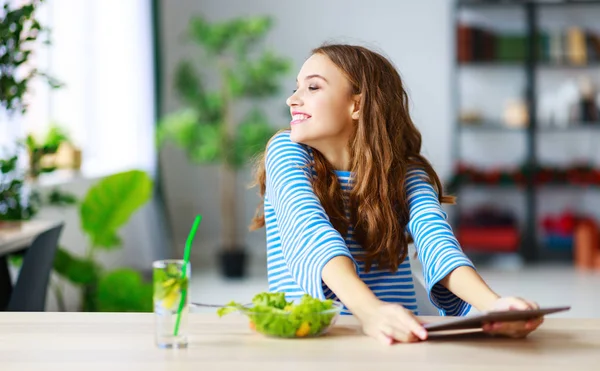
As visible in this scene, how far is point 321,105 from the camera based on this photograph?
1818 millimetres

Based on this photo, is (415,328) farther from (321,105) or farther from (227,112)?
(227,112)

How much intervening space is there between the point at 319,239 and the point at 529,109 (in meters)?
5.49

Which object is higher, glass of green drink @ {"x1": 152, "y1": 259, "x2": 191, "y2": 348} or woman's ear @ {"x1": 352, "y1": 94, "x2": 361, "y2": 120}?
woman's ear @ {"x1": 352, "y1": 94, "x2": 361, "y2": 120}

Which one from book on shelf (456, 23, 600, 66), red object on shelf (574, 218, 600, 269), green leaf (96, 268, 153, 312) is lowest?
red object on shelf (574, 218, 600, 269)

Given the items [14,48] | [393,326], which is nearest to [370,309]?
[393,326]

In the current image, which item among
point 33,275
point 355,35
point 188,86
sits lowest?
point 33,275

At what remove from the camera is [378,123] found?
1.86 meters

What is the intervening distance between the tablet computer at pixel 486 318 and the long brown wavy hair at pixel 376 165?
0.51 metres

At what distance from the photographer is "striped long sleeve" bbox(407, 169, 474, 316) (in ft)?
5.26

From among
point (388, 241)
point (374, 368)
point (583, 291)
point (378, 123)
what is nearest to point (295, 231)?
point (388, 241)

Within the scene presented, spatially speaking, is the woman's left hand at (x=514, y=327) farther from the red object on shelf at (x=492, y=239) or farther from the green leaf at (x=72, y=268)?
the red object on shelf at (x=492, y=239)

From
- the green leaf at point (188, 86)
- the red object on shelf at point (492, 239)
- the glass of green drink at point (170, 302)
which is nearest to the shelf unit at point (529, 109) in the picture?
the red object on shelf at point (492, 239)

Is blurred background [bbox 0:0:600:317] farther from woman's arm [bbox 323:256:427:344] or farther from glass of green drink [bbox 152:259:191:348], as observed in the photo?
glass of green drink [bbox 152:259:191:348]

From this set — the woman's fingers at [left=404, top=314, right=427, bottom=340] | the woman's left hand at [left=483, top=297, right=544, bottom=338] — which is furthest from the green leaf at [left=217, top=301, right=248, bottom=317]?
the woman's left hand at [left=483, top=297, right=544, bottom=338]
